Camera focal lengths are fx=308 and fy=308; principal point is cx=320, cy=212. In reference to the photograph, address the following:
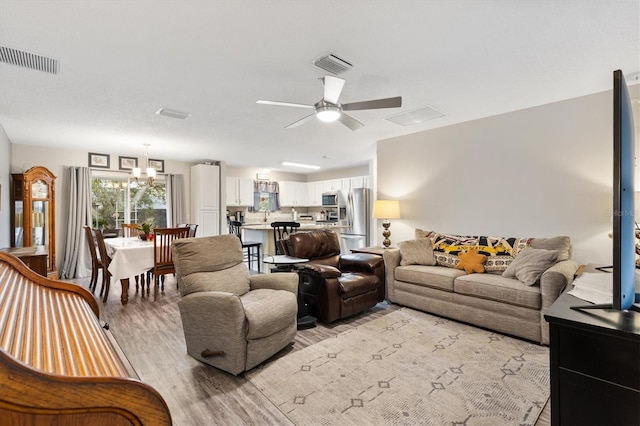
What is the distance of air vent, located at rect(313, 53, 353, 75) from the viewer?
2498 millimetres

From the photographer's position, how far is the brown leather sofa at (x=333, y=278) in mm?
3205

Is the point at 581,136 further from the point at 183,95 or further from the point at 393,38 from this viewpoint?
the point at 183,95

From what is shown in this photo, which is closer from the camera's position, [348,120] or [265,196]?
[348,120]

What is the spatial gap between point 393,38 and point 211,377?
110 inches

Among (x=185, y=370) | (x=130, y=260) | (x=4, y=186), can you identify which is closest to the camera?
(x=185, y=370)

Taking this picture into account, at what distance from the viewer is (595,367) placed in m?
0.90

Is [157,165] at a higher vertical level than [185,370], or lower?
higher

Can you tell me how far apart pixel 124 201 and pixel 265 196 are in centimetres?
333

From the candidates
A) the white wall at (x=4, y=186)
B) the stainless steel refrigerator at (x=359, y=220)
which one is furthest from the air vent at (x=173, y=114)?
the stainless steel refrigerator at (x=359, y=220)

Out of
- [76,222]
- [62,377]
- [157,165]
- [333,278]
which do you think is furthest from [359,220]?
[62,377]

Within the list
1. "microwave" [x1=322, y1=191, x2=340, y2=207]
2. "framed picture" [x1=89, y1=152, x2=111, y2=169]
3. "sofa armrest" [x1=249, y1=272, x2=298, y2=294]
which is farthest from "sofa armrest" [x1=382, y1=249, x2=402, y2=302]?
"framed picture" [x1=89, y1=152, x2=111, y2=169]

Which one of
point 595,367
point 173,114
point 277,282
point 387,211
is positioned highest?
point 173,114

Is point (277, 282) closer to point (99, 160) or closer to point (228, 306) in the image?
point (228, 306)

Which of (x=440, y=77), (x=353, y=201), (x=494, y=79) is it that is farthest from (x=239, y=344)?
(x=353, y=201)
